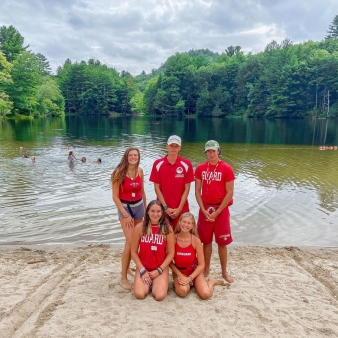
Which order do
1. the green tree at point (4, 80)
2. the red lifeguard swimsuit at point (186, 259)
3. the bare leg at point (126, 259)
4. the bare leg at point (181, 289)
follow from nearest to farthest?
the bare leg at point (181, 289) → the red lifeguard swimsuit at point (186, 259) → the bare leg at point (126, 259) → the green tree at point (4, 80)

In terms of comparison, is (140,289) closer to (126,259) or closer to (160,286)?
(160,286)

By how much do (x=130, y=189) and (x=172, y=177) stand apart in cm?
73

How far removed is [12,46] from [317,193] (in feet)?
234

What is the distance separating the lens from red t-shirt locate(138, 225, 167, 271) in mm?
5055

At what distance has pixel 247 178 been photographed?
15758 millimetres

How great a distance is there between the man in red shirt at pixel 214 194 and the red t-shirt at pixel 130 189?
3.29 ft

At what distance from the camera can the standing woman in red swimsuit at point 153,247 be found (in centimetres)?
500

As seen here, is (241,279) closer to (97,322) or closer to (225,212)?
(225,212)

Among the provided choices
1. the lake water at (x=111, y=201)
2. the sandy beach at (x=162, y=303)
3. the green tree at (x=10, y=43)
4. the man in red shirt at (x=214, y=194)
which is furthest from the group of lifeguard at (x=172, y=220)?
the green tree at (x=10, y=43)

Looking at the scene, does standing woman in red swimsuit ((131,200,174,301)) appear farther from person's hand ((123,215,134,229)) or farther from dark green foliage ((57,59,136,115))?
dark green foliage ((57,59,136,115))

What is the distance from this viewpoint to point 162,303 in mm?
4754

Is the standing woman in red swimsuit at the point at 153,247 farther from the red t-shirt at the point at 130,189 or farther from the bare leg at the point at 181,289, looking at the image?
the red t-shirt at the point at 130,189

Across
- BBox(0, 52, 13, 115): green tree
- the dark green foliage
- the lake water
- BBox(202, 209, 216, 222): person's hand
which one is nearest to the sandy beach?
BBox(202, 209, 216, 222): person's hand

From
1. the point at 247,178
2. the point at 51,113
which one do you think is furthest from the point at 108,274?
the point at 51,113
